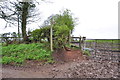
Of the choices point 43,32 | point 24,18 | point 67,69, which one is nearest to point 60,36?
point 43,32

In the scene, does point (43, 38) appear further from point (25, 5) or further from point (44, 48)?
point (25, 5)

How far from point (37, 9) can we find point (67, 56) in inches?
139

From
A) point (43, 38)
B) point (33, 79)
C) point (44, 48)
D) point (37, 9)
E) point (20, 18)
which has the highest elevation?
point (37, 9)

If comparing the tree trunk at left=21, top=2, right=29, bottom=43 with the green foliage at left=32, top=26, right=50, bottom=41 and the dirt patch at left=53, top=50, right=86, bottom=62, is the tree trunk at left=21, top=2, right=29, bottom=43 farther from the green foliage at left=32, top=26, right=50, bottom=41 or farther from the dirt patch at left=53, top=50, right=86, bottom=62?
the dirt patch at left=53, top=50, right=86, bottom=62

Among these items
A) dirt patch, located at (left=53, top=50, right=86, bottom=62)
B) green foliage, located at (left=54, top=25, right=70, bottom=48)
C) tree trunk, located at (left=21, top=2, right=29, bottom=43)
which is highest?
tree trunk, located at (left=21, top=2, right=29, bottom=43)

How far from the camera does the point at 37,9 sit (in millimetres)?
5590

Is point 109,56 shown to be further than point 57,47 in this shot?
No

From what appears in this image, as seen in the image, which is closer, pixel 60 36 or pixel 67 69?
pixel 67 69

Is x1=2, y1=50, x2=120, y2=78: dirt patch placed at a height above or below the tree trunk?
below

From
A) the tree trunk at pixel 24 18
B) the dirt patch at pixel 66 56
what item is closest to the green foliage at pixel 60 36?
the dirt patch at pixel 66 56

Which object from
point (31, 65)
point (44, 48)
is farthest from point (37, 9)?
point (31, 65)

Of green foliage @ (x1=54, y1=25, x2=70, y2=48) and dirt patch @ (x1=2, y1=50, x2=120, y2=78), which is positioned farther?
green foliage @ (x1=54, y1=25, x2=70, y2=48)

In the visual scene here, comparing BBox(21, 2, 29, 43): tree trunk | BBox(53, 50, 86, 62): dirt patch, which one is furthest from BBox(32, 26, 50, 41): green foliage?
BBox(21, 2, 29, 43): tree trunk

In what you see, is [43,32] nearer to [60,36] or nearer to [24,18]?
[60,36]
